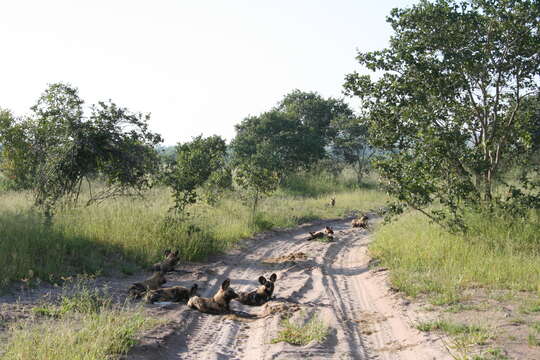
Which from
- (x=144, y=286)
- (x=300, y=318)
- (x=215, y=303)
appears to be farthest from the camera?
(x=144, y=286)

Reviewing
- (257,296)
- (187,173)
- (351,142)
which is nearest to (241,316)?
(257,296)

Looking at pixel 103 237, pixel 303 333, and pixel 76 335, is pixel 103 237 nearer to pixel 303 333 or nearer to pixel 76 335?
pixel 76 335

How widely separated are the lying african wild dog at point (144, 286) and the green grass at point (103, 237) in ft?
2.26

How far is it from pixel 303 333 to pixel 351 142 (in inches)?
1122

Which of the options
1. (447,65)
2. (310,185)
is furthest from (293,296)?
(310,185)

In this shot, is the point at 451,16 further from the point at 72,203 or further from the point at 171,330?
the point at 72,203

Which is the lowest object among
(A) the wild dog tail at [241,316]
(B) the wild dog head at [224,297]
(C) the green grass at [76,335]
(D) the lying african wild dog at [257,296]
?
(A) the wild dog tail at [241,316]

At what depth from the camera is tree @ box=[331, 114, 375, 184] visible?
1313 inches

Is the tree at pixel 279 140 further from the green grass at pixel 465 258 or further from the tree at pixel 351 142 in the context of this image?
the green grass at pixel 465 258

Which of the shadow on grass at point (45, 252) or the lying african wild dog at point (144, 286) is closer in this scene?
the lying african wild dog at point (144, 286)

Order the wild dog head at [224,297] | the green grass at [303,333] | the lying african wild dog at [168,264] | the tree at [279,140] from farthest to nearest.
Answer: the tree at [279,140] → the lying african wild dog at [168,264] → the wild dog head at [224,297] → the green grass at [303,333]

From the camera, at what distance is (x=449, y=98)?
1005 cm

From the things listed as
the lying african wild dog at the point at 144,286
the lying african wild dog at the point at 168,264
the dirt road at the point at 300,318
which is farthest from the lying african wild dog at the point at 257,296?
the lying african wild dog at the point at 168,264

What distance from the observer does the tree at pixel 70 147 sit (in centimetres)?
1023
